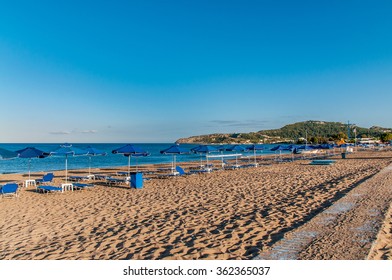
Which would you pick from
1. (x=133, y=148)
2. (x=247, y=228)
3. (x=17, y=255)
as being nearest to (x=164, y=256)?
(x=247, y=228)

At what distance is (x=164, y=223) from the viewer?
22.7 ft

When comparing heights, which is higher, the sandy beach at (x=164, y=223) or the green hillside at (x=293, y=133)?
the green hillside at (x=293, y=133)

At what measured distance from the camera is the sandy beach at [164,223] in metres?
5.11

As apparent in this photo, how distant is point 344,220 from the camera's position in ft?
19.8

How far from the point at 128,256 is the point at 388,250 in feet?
13.0

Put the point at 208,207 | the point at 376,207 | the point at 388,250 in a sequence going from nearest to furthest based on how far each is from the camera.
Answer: the point at 388,250, the point at 376,207, the point at 208,207

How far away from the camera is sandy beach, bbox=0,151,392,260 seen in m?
5.11

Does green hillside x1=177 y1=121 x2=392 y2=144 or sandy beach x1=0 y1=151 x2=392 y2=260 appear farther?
green hillside x1=177 y1=121 x2=392 y2=144

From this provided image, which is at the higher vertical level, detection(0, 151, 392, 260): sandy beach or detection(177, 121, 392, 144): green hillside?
detection(177, 121, 392, 144): green hillside

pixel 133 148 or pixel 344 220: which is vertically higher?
pixel 133 148

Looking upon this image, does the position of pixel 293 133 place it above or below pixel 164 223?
above

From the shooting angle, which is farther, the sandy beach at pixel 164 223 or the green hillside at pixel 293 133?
the green hillside at pixel 293 133

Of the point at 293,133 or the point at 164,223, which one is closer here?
the point at 164,223

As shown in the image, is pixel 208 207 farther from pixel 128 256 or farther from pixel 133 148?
pixel 133 148
